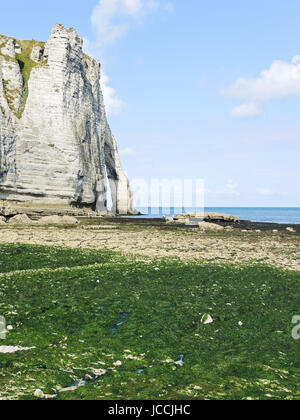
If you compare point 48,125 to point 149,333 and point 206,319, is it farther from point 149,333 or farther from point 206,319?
point 149,333

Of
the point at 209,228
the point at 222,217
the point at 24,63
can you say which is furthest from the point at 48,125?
the point at 209,228

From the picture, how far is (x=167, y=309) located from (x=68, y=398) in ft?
19.8

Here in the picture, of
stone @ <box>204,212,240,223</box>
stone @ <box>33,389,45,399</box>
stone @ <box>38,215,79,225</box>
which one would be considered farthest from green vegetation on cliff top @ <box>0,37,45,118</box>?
stone @ <box>33,389,45,399</box>

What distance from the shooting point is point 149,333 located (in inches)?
391

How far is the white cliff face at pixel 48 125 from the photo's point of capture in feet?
241

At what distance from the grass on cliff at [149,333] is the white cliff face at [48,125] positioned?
60.1 m

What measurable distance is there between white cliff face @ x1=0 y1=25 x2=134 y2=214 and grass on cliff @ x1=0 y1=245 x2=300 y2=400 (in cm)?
6013

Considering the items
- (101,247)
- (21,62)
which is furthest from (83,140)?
(101,247)

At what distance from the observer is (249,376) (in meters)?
7.47

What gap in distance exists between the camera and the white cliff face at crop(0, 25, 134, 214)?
241 ft

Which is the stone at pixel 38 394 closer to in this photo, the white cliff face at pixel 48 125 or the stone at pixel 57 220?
the stone at pixel 57 220

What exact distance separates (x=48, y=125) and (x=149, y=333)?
244ft

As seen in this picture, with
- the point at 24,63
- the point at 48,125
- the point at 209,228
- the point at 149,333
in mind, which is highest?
the point at 24,63
